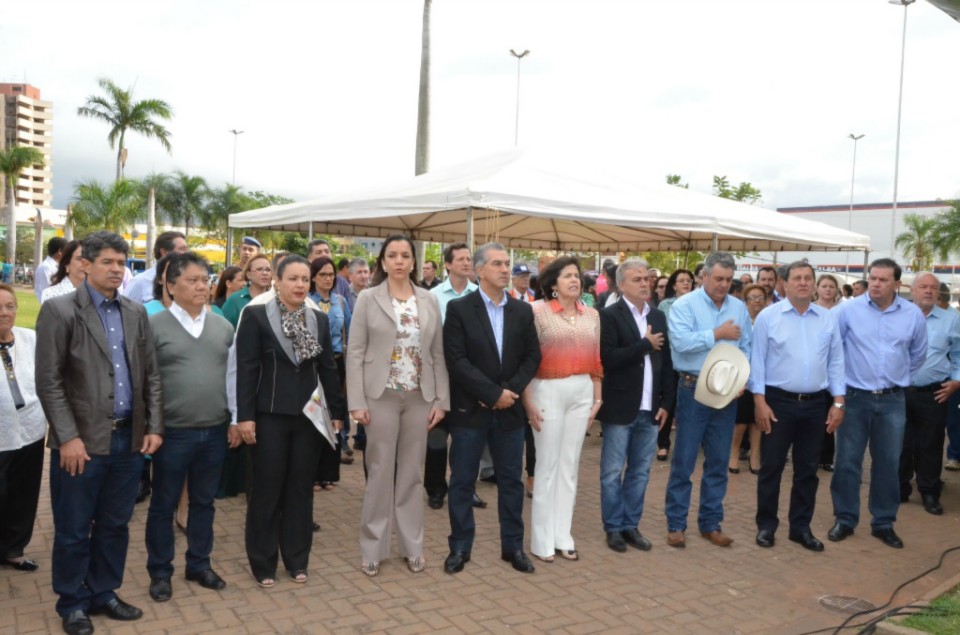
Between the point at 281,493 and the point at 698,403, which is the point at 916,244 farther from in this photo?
the point at 281,493

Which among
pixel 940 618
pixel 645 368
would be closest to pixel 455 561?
pixel 645 368

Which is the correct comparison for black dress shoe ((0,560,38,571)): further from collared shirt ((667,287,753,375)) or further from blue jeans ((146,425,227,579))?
collared shirt ((667,287,753,375))

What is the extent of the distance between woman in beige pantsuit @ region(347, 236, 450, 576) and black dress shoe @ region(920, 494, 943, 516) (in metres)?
4.75

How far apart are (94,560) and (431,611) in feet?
5.85

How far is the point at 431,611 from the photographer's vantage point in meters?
4.32

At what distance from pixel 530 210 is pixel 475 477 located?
386cm

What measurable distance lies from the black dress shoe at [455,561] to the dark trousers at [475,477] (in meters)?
0.03

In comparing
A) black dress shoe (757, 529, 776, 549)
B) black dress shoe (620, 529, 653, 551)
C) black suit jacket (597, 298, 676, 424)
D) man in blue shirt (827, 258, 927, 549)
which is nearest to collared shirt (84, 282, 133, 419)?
black suit jacket (597, 298, 676, 424)

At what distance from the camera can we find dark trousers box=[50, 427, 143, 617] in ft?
12.5

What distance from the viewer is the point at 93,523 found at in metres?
4.04

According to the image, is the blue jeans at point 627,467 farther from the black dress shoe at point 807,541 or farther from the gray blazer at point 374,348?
the gray blazer at point 374,348

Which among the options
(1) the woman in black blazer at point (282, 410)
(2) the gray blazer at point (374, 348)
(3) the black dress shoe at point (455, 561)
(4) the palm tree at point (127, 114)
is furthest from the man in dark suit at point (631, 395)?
(4) the palm tree at point (127, 114)

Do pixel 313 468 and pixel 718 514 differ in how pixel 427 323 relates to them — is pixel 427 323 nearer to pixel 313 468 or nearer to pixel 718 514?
pixel 313 468

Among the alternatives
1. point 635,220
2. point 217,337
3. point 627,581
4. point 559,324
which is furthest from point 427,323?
point 635,220
